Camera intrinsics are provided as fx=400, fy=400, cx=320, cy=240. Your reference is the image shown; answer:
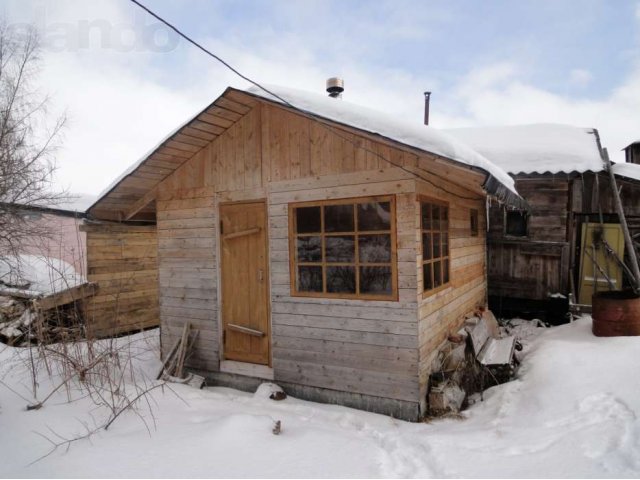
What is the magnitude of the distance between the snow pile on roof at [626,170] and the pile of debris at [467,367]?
4570mm

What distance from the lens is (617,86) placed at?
→ 18.8 m

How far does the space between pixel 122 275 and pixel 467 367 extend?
7.42 metres

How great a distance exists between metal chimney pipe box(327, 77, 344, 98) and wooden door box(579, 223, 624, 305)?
6250 millimetres

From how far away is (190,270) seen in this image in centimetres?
591

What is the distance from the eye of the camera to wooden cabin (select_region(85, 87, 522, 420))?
4410 millimetres

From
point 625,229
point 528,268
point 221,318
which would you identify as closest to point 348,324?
point 221,318

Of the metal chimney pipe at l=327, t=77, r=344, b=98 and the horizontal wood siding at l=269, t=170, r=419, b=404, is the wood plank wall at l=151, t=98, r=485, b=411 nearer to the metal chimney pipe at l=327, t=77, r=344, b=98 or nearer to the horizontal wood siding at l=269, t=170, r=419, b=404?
the horizontal wood siding at l=269, t=170, r=419, b=404

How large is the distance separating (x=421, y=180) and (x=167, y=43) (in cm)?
289

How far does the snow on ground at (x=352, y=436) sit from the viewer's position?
3123mm

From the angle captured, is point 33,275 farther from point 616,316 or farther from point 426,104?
point 426,104

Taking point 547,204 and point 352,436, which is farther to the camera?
point 547,204

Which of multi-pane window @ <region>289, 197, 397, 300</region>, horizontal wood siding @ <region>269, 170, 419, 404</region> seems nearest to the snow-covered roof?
horizontal wood siding @ <region>269, 170, 419, 404</region>

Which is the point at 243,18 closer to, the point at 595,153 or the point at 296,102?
the point at 296,102

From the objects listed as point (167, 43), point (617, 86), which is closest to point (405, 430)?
point (167, 43)
